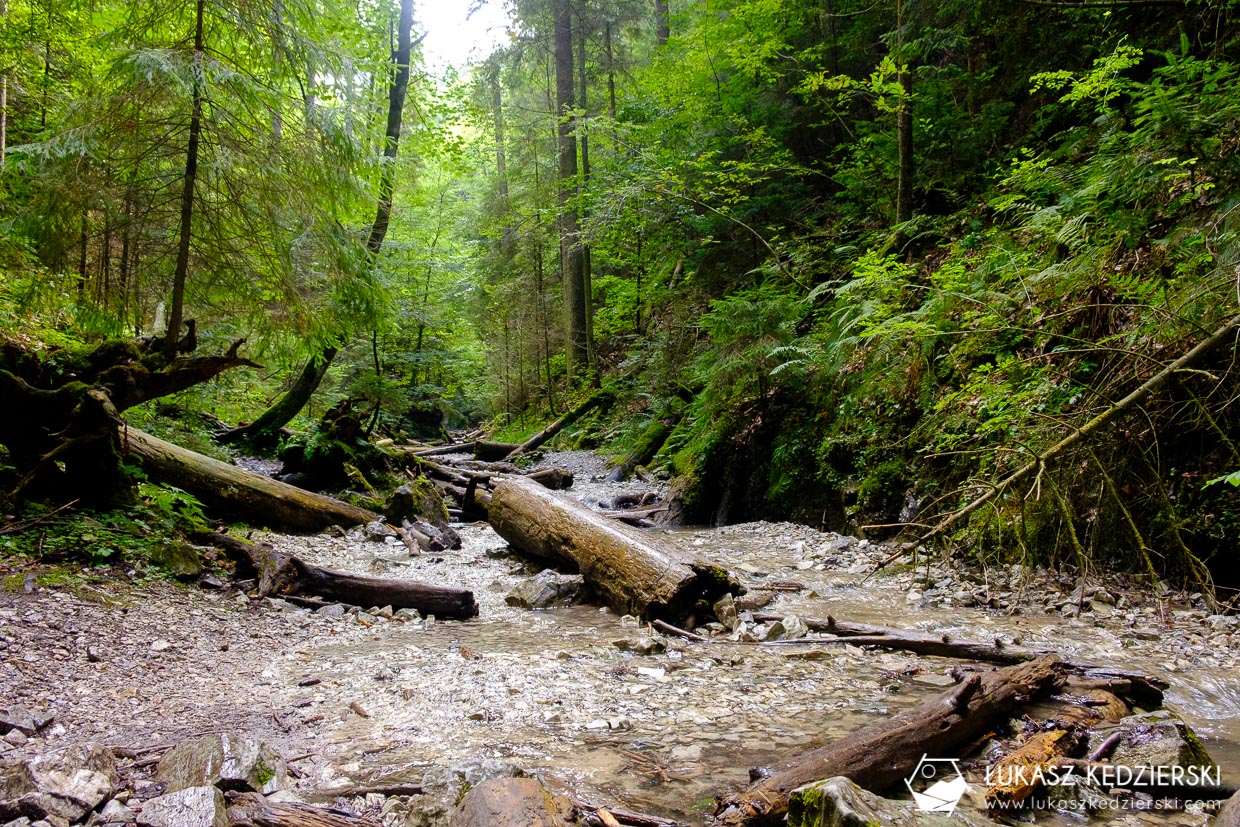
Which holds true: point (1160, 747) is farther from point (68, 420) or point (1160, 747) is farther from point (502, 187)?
point (502, 187)

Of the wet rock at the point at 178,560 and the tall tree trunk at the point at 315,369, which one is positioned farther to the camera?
the tall tree trunk at the point at 315,369

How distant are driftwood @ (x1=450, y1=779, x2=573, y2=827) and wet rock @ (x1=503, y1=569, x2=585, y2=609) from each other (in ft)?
12.2

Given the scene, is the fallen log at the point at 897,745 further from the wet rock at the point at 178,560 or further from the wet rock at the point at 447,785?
the wet rock at the point at 178,560

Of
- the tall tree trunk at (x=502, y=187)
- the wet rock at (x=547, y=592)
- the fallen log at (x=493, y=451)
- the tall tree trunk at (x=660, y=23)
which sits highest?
the tall tree trunk at (x=660, y=23)

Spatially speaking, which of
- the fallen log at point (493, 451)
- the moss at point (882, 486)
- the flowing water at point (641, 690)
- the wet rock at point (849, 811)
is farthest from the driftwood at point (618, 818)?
the fallen log at point (493, 451)

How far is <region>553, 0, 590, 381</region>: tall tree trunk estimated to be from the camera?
19.3m

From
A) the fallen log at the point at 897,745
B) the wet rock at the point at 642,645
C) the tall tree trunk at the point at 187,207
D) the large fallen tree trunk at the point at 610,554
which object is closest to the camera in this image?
the fallen log at the point at 897,745

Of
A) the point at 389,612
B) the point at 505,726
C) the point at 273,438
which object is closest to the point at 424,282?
the point at 273,438

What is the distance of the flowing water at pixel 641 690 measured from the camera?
9.10 ft

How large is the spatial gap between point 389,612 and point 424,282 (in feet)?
61.7

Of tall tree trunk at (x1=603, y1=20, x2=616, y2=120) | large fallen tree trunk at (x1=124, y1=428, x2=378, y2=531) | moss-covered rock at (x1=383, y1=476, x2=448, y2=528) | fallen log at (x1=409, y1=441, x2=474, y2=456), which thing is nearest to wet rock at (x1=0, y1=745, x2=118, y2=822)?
large fallen tree trunk at (x1=124, y1=428, x2=378, y2=531)

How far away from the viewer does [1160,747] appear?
249 centimetres

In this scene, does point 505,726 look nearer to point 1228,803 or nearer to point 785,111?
point 1228,803

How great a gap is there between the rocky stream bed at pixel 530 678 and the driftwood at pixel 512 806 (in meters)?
0.19
